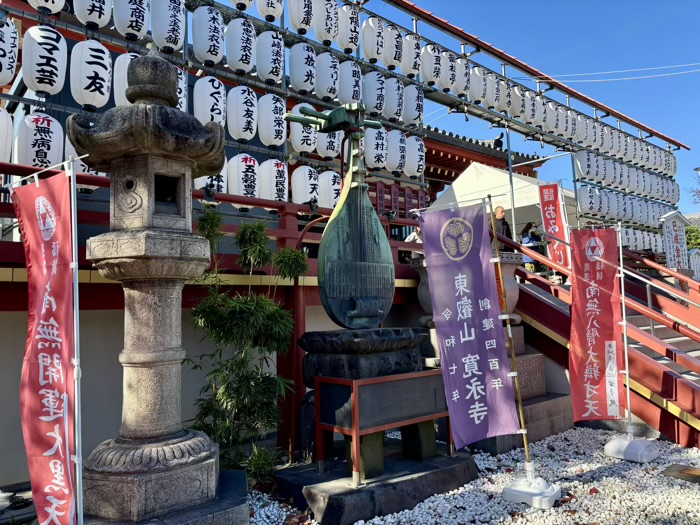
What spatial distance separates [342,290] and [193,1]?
20.7ft

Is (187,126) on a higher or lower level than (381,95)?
lower

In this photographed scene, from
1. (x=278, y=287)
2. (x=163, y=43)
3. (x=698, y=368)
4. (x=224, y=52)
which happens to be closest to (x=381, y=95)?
(x=224, y=52)

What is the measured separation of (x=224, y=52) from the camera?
872 cm

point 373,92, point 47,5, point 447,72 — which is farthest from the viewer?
point 447,72

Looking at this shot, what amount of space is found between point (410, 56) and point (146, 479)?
1087 centimetres

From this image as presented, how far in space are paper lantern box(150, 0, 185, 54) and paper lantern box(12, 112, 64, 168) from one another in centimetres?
228

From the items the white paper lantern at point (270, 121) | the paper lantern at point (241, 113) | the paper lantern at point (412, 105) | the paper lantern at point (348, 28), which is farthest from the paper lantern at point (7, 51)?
the paper lantern at point (412, 105)

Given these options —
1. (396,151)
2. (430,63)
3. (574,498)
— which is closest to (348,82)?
(396,151)

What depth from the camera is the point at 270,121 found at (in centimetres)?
861

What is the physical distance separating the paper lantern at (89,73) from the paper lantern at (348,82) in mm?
4774

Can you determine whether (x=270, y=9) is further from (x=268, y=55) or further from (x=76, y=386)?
(x=76, y=386)

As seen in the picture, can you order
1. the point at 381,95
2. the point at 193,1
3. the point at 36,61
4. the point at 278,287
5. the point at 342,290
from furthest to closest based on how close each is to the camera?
the point at 381,95 → the point at 193,1 → the point at 278,287 → the point at 36,61 → the point at 342,290

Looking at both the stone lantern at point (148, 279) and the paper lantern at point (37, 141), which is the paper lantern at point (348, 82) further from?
the stone lantern at point (148, 279)

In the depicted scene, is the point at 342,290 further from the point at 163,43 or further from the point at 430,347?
the point at 163,43
